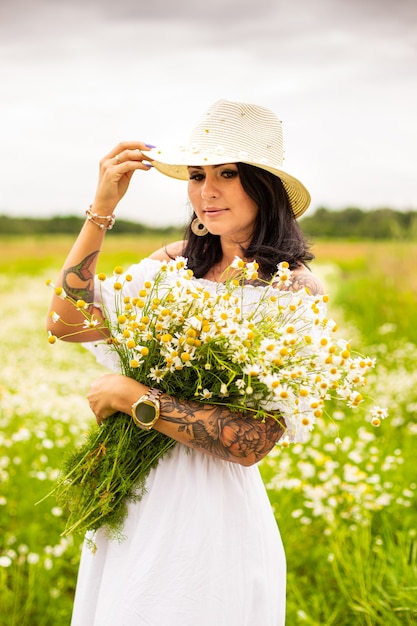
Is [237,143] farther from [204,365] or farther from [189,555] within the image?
[189,555]

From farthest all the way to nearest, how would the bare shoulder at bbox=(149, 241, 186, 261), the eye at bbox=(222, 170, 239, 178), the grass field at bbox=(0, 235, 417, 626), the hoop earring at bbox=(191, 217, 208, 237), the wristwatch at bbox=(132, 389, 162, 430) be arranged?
the grass field at bbox=(0, 235, 417, 626), the bare shoulder at bbox=(149, 241, 186, 261), the hoop earring at bbox=(191, 217, 208, 237), the eye at bbox=(222, 170, 239, 178), the wristwatch at bbox=(132, 389, 162, 430)

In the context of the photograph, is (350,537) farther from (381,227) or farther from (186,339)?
(381,227)

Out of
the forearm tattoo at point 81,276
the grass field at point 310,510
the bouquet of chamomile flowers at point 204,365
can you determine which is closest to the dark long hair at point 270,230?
the bouquet of chamomile flowers at point 204,365

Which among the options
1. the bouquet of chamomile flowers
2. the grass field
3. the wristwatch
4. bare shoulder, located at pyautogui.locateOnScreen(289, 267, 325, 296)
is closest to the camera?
the bouquet of chamomile flowers

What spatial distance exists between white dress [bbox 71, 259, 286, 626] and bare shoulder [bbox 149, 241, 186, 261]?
0.75 metres

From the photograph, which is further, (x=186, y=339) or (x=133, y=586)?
(x=133, y=586)

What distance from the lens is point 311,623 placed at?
116 inches

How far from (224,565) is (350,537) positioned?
192 cm

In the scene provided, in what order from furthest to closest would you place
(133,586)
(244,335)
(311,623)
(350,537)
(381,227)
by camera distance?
(381,227) → (350,537) → (311,623) → (133,586) → (244,335)

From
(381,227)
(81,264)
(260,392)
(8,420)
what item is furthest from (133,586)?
(381,227)

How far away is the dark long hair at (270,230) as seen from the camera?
6.89 ft

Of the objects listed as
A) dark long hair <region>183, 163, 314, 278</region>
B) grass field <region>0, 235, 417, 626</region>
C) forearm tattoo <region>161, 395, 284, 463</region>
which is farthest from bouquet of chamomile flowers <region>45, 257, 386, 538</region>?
grass field <region>0, 235, 417, 626</region>

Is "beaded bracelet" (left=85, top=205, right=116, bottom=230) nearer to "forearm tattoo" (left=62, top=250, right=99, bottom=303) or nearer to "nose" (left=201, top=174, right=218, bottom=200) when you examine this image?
"forearm tattoo" (left=62, top=250, right=99, bottom=303)

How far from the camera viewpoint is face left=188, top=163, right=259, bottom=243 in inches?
81.8
